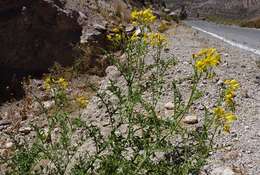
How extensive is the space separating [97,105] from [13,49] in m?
2.16

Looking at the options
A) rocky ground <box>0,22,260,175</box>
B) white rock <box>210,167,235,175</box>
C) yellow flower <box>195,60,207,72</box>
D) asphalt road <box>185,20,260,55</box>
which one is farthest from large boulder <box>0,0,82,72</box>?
yellow flower <box>195,60,207,72</box>

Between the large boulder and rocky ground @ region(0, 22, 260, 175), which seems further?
the large boulder

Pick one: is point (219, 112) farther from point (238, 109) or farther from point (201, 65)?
point (238, 109)

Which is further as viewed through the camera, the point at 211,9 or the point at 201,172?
the point at 211,9

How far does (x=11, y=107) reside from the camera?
740 cm

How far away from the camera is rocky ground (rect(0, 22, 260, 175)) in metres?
5.14

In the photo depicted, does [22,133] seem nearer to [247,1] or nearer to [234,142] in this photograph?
[234,142]

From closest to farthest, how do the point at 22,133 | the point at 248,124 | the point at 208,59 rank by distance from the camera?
the point at 208,59 → the point at 248,124 → the point at 22,133

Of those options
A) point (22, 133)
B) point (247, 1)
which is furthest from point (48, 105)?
point (247, 1)

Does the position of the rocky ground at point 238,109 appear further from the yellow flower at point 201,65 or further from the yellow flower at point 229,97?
the yellow flower at point 201,65

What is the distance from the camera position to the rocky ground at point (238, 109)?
514 cm

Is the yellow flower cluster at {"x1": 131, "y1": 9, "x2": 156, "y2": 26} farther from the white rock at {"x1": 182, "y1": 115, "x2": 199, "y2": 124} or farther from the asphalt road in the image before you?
the asphalt road

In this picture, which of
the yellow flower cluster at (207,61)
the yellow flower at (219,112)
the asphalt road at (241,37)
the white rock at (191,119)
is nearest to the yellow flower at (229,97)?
the yellow flower at (219,112)

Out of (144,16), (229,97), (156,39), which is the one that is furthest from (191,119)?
(229,97)
